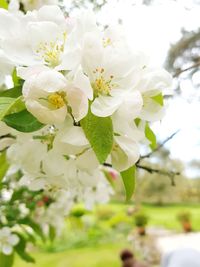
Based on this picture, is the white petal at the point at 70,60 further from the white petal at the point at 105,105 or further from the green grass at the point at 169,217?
the green grass at the point at 169,217

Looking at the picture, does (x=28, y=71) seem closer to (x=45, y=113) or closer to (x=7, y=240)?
(x=45, y=113)

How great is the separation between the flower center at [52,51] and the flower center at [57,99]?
0.17ft

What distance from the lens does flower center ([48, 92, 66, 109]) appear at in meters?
0.36

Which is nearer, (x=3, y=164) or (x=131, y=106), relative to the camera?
(x=131, y=106)

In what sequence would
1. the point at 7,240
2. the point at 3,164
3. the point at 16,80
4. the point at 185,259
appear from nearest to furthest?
1. the point at 16,80
2. the point at 3,164
3. the point at 7,240
4. the point at 185,259

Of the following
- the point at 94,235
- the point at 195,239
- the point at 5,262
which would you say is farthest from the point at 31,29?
the point at 94,235

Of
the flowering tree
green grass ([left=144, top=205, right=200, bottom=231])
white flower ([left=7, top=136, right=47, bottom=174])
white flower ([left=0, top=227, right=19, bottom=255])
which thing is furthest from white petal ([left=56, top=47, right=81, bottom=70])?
green grass ([left=144, top=205, right=200, bottom=231])

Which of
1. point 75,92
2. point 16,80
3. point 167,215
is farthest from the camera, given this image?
point 167,215

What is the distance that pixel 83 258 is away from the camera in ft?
22.5

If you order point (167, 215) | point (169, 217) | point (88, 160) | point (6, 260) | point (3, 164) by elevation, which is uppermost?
point (88, 160)

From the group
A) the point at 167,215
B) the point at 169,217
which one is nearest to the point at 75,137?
the point at 169,217

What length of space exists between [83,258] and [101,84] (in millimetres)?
6736

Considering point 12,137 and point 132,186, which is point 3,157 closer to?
point 12,137

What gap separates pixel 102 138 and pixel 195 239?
619cm
